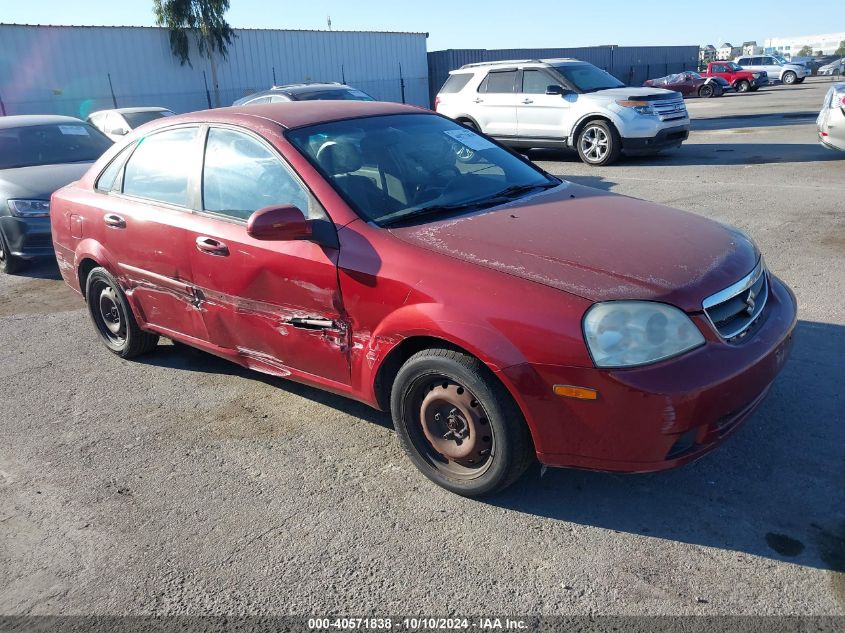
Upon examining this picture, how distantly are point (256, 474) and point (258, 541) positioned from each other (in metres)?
0.56

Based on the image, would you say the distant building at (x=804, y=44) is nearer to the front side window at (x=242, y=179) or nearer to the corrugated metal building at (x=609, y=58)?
the corrugated metal building at (x=609, y=58)

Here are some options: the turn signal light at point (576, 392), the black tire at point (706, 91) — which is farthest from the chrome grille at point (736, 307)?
the black tire at point (706, 91)

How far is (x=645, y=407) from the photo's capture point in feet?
8.58

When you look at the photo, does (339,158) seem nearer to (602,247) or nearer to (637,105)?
(602,247)

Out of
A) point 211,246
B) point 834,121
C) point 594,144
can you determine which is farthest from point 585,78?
point 211,246

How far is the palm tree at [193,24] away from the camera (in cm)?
2758

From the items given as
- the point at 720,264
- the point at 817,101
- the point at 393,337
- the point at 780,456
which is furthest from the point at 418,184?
the point at 817,101

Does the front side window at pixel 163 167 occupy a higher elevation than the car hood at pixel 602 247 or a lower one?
higher

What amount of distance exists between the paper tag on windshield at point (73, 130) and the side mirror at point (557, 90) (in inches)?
302

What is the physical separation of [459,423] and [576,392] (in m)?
0.62

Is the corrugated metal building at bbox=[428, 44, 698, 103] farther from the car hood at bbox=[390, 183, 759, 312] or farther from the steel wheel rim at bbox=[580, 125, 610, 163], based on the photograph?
the car hood at bbox=[390, 183, 759, 312]

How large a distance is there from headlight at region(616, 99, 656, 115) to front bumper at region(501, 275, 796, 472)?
9.90 m

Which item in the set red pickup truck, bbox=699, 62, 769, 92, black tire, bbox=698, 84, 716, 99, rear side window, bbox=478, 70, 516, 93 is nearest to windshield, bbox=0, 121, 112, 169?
rear side window, bbox=478, 70, 516, 93

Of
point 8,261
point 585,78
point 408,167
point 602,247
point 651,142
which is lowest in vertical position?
point 8,261
